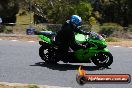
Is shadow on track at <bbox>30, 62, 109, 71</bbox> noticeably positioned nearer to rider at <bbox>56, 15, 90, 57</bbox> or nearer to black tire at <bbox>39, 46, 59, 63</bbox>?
black tire at <bbox>39, 46, 59, 63</bbox>

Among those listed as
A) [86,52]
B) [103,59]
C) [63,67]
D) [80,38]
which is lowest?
[63,67]

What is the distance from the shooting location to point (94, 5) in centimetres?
4900

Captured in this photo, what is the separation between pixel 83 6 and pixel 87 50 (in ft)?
89.4

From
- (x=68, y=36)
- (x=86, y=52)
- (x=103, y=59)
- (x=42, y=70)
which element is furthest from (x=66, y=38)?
(x=42, y=70)

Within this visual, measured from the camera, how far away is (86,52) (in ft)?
42.0

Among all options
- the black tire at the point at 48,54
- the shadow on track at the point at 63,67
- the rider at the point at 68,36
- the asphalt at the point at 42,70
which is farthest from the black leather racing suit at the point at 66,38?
the asphalt at the point at 42,70

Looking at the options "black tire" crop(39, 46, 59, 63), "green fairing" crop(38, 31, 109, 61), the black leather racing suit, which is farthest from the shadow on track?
the black leather racing suit

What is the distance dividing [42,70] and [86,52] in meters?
1.51

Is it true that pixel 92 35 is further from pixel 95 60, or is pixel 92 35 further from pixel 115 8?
pixel 115 8

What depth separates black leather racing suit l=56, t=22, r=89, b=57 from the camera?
1278cm

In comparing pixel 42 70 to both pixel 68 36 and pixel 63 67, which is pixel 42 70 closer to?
pixel 63 67

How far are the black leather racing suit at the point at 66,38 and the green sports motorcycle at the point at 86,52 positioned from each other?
13 cm

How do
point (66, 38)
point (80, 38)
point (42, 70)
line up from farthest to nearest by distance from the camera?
point (80, 38), point (66, 38), point (42, 70)

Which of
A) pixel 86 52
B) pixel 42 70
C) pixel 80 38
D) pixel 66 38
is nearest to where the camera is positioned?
pixel 42 70
